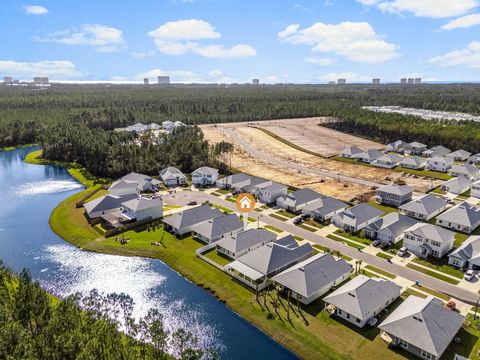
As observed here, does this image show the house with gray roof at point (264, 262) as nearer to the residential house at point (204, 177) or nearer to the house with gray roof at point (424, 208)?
the house with gray roof at point (424, 208)

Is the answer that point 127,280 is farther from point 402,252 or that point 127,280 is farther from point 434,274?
point 434,274

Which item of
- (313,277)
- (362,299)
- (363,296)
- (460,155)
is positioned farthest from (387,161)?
(362,299)

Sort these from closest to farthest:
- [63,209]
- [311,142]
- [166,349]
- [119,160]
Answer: [166,349] → [63,209] → [119,160] → [311,142]

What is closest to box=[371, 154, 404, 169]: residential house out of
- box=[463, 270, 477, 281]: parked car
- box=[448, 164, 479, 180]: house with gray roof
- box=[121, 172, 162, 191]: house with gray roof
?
box=[448, 164, 479, 180]: house with gray roof

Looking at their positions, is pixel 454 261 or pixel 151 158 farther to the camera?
pixel 151 158

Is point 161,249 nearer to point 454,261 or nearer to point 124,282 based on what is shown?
point 124,282

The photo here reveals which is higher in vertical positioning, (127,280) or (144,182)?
(144,182)

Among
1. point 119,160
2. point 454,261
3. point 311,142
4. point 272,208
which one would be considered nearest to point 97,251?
point 272,208
